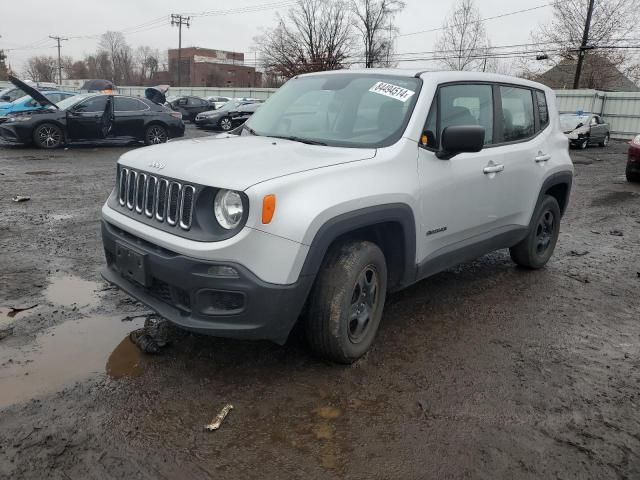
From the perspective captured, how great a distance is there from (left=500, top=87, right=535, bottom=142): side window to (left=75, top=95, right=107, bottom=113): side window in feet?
39.7

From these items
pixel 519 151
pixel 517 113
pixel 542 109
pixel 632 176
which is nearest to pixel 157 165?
pixel 519 151

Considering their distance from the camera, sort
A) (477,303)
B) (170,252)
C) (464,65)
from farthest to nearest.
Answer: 1. (464,65)
2. (477,303)
3. (170,252)

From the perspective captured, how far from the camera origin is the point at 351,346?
3301mm

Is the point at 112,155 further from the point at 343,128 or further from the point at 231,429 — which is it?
the point at 231,429

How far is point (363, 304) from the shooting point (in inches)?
135

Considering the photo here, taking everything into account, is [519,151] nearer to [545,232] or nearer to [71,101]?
[545,232]

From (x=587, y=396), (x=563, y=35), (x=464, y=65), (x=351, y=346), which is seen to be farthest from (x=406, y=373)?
(x=464, y=65)

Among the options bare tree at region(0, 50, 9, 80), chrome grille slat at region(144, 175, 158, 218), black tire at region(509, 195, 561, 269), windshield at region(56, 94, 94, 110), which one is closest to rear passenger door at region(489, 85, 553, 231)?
black tire at region(509, 195, 561, 269)

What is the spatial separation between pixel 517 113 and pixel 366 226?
7.63 feet

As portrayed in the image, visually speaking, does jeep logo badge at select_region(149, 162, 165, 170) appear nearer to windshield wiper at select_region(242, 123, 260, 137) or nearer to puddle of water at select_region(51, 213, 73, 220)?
windshield wiper at select_region(242, 123, 260, 137)

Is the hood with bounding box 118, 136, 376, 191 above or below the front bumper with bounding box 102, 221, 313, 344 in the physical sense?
above

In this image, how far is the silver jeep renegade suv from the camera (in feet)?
9.13

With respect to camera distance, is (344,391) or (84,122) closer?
(344,391)

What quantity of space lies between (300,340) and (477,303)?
67.6 inches
